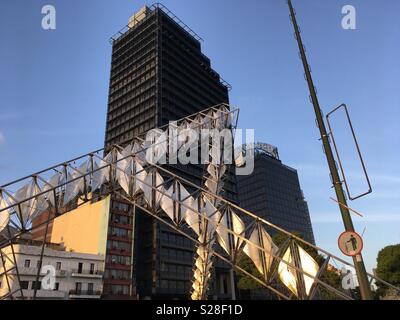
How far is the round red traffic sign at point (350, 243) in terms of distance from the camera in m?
8.36

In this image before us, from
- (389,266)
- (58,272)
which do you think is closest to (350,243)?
(389,266)

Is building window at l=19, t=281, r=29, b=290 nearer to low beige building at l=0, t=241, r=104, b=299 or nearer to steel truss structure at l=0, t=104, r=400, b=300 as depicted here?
low beige building at l=0, t=241, r=104, b=299

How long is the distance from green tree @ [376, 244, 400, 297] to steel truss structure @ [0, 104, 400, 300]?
1597 inches

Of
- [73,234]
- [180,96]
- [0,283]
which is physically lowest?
[0,283]

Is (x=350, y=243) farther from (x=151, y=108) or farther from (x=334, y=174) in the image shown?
(x=151, y=108)

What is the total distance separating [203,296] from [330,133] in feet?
52.6

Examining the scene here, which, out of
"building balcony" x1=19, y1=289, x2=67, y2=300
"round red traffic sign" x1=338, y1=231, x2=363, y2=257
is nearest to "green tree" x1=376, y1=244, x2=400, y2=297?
"building balcony" x1=19, y1=289, x2=67, y2=300

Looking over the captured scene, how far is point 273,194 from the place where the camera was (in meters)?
154

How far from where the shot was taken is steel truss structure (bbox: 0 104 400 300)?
45.6ft
